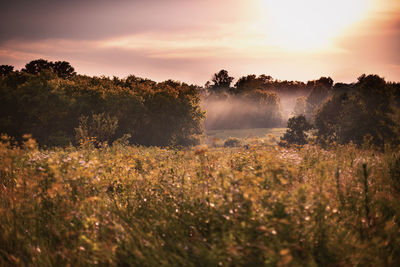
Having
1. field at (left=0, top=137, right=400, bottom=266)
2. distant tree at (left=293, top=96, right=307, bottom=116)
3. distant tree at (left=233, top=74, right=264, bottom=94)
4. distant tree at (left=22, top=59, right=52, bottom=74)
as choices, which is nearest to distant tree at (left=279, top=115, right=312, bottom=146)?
field at (left=0, top=137, right=400, bottom=266)

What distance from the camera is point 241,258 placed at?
2.85 meters

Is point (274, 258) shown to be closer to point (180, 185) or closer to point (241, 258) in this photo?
point (241, 258)

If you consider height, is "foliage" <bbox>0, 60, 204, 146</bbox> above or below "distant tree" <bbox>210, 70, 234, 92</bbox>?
below

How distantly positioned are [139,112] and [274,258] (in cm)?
3691

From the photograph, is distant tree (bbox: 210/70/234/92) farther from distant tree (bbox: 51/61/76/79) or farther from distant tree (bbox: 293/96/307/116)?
distant tree (bbox: 51/61/76/79)

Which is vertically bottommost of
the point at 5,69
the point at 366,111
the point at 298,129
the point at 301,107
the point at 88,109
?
the point at 298,129

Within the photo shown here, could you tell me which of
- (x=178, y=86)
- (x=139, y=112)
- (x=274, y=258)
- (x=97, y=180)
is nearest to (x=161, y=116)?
(x=139, y=112)

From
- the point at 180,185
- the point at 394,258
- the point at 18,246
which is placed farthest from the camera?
the point at 180,185

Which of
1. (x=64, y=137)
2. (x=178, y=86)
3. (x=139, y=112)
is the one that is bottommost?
(x=64, y=137)

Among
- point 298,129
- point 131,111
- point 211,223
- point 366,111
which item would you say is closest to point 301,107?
point 298,129

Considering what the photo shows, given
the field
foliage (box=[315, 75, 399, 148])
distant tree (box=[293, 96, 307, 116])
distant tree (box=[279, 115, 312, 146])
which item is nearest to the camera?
the field

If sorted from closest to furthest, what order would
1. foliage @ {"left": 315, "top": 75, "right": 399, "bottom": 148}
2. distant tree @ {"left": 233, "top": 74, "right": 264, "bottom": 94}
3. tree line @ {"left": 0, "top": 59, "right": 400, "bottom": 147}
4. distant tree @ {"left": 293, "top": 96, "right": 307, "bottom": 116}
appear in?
1. foliage @ {"left": 315, "top": 75, "right": 399, "bottom": 148}
2. tree line @ {"left": 0, "top": 59, "right": 400, "bottom": 147}
3. distant tree @ {"left": 293, "top": 96, "right": 307, "bottom": 116}
4. distant tree @ {"left": 233, "top": 74, "right": 264, "bottom": 94}

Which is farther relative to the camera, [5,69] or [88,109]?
[5,69]

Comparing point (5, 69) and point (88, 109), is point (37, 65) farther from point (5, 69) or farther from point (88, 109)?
point (88, 109)
